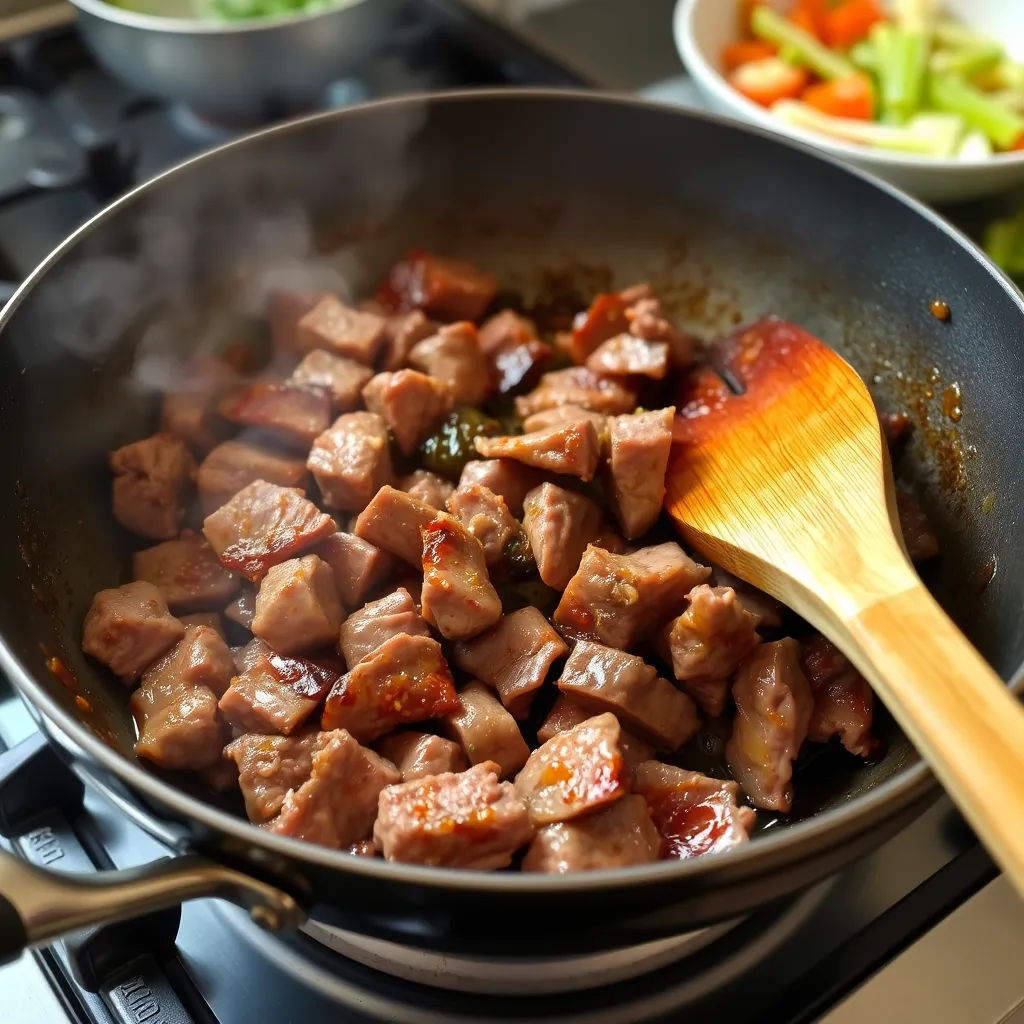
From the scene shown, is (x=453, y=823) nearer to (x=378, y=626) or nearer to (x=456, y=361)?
(x=378, y=626)

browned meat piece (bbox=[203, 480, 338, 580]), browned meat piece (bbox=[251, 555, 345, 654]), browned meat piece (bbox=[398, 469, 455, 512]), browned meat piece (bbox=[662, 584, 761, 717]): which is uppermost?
browned meat piece (bbox=[203, 480, 338, 580])

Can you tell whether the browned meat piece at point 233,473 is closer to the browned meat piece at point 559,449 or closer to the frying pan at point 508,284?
→ the frying pan at point 508,284

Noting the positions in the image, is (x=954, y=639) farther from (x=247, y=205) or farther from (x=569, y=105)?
(x=247, y=205)

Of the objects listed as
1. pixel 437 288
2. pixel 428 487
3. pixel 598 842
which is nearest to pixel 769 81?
pixel 437 288

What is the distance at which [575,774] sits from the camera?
1.31m

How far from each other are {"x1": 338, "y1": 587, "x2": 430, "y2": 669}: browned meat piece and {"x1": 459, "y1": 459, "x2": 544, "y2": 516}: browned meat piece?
0.28 meters

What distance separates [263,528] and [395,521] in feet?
Result: 0.73

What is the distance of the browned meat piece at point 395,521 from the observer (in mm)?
1597

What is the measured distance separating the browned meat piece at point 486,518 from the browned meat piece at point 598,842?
1.64ft

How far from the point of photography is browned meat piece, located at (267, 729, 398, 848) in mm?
1266

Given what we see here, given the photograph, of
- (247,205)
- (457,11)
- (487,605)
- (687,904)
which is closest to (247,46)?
(247,205)

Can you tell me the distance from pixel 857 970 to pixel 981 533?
27.9 inches

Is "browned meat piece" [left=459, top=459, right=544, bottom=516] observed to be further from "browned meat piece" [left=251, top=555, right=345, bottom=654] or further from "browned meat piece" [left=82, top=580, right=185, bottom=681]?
"browned meat piece" [left=82, top=580, right=185, bottom=681]

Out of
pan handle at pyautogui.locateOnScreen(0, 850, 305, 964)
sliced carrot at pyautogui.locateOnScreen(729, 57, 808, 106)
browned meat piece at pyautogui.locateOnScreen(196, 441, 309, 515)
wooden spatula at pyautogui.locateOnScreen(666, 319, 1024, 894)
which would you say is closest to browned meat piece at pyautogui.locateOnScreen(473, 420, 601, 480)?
wooden spatula at pyautogui.locateOnScreen(666, 319, 1024, 894)
